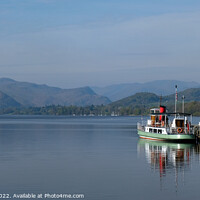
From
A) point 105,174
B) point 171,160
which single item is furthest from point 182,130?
point 105,174

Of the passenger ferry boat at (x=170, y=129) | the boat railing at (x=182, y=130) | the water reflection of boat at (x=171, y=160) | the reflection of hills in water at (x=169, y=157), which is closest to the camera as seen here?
the water reflection of boat at (x=171, y=160)

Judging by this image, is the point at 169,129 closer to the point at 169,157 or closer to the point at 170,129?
the point at 170,129

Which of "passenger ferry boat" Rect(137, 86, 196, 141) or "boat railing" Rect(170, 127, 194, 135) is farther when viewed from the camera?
"boat railing" Rect(170, 127, 194, 135)

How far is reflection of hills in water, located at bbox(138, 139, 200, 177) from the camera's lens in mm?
75500

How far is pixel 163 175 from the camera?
6731cm

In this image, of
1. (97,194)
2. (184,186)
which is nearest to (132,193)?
(97,194)

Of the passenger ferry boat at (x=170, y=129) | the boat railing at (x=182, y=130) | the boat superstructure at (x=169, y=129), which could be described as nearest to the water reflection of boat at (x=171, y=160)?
the passenger ferry boat at (x=170, y=129)

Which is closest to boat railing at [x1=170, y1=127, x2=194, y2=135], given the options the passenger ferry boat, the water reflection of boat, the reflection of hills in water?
the passenger ferry boat

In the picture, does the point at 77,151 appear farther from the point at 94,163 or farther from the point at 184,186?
the point at 184,186

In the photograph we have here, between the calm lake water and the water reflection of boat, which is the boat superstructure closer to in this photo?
the water reflection of boat

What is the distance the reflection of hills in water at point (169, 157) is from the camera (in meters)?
75.5

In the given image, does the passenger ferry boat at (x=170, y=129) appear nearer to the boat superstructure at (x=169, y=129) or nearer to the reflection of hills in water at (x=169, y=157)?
the boat superstructure at (x=169, y=129)

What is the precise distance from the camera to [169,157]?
91.6 metres

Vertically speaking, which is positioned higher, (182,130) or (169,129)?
(169,129)
